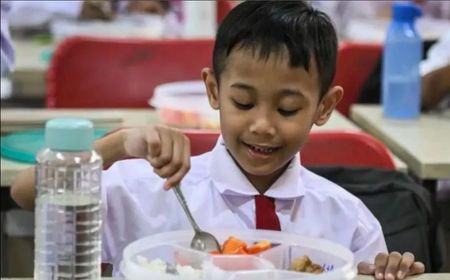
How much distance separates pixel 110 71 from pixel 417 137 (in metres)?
1.00

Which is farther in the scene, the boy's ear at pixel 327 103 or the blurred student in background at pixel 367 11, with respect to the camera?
the blurred student in background at pixel 367 11

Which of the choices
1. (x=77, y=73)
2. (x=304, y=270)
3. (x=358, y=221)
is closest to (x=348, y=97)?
(x=77, y=73)

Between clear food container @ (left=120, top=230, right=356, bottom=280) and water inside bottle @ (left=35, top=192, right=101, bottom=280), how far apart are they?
61 millimetres

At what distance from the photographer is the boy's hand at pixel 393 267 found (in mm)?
1418

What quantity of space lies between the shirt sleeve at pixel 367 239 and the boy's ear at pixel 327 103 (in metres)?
0.16

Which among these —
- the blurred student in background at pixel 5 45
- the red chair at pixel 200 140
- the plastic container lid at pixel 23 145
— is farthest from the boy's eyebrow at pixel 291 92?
the blurred student in background at pixel 5 45

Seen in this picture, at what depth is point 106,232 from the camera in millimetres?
1582

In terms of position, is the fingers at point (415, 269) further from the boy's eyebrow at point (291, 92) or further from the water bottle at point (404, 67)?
the water bottle at point (404, 67)

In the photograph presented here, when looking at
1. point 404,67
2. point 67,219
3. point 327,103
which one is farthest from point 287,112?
point 404,67

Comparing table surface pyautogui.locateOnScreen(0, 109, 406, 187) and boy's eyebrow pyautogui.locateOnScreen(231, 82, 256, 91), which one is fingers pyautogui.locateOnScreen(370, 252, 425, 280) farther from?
table surface pyautogui.locateOnScreen(0, 109, 406, 187)

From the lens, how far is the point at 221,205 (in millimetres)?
1628

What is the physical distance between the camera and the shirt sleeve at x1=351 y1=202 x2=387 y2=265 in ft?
5.31

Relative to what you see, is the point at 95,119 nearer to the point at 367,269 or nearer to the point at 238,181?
the point at 238,181

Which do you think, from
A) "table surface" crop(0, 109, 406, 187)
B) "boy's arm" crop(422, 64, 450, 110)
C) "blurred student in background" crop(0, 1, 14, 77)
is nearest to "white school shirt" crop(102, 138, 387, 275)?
"table surface" crop(0, 109, 406, 187)
